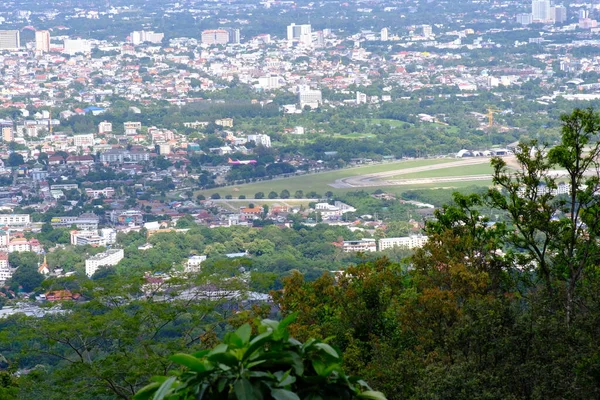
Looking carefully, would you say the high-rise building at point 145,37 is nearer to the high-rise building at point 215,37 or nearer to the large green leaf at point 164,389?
the high-rise building at point 215,37

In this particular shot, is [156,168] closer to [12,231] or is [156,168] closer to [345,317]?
[12,231]

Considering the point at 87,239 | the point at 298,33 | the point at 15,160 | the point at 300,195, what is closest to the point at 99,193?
the point at 300,195

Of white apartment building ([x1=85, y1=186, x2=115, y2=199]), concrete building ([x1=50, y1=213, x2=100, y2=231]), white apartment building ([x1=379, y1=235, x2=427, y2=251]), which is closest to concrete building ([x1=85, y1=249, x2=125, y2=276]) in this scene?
concrete building ([x1=50, y1=213, x2=100, y2=231])


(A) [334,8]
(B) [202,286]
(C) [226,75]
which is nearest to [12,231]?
(B) [202,286]

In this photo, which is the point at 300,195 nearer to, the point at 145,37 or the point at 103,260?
the point at 103,260

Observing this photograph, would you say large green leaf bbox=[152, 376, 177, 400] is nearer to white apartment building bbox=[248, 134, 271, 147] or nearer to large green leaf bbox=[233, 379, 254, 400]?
large green leaf bbox=[233, 379, 254, 400]

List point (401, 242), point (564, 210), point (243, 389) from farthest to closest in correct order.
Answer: point (401, 242) → point (564, 210) → point (243, 389)
